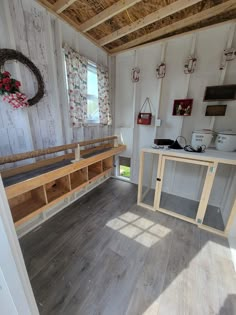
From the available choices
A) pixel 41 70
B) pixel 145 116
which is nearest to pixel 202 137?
pixel 145 116

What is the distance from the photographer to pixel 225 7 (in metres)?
1.53

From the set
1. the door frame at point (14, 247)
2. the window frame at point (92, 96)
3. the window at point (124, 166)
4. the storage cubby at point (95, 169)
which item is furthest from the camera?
the window at point (124, 166)

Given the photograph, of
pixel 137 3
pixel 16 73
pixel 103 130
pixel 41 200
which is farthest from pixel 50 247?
pixel 137 3

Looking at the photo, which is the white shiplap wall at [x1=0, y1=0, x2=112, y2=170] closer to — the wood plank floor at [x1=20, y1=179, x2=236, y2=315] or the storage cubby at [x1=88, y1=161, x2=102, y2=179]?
the storage cubby at [x1=88, y1=161, x2=102, y2=179]

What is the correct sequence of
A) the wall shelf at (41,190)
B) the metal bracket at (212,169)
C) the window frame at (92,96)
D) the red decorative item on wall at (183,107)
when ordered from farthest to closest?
the window frame at (92,96) < the red decorative item on wall at (183,107) < the metal bracket at (212,169) < the wall shelf at (41,190)

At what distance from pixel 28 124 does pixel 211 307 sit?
7.81 feet

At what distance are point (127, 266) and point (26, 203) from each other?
127 centimetres

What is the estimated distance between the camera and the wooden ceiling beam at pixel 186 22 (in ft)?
5.02

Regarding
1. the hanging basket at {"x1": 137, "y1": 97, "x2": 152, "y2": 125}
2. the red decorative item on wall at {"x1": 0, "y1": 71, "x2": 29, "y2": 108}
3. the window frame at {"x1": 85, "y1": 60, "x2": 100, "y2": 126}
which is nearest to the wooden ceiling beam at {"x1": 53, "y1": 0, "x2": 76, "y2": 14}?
the window frame at {"x1": 85, "y1": 60, "x2": 100, "y2": 126}

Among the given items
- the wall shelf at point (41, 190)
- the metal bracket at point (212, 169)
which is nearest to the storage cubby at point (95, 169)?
the wall shelf at point (41, 190)

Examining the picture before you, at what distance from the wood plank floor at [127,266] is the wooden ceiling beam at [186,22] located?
263 centimetres

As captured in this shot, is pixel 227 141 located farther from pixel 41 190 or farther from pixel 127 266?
pixel 41 190

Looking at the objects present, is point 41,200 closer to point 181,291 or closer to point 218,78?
point 181,291

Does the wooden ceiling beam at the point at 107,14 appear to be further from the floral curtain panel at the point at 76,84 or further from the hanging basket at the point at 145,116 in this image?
the hanging basket at the point at 145,116
